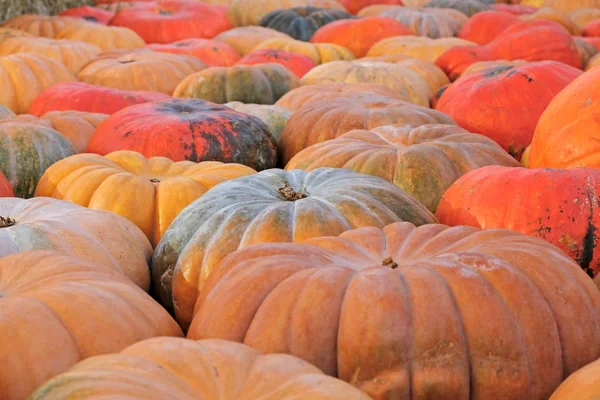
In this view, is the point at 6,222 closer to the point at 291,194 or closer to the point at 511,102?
the point at 291,194

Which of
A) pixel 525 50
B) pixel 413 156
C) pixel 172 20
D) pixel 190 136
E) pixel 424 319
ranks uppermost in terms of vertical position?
pixel 424 319

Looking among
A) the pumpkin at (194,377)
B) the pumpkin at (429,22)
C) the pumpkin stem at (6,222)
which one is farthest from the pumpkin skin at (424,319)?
the pumpkin at (429,22)

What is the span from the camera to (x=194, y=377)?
5.33 feet

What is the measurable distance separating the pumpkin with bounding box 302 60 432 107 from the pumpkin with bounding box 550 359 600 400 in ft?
14.2

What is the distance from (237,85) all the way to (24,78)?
1.60m

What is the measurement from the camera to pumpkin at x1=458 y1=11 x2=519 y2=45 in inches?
336

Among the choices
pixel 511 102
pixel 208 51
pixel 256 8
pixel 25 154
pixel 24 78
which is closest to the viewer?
pixel 25 154

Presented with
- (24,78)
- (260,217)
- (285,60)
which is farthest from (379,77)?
(260,217)

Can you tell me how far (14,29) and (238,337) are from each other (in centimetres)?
676

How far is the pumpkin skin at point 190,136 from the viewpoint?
4227 millimetres

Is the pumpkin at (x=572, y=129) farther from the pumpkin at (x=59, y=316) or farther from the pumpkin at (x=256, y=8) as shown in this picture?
the pumpkin at (x=256, y=8)

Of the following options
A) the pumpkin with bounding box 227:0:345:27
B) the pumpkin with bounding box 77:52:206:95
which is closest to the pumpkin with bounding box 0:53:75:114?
the pumpkin with bounding box 77:52:206:95

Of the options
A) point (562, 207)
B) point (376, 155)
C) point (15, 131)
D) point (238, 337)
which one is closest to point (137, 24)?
point (15, 131)

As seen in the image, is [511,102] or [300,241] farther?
[511,102]
